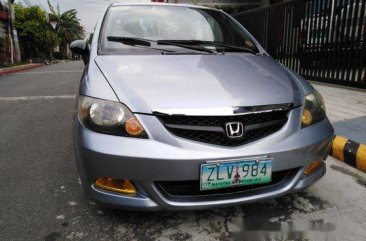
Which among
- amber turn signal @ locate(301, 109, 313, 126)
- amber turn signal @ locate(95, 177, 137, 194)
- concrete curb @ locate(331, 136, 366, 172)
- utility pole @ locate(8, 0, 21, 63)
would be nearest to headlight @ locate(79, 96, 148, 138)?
amber turn signal @ locate(95, 177, 137, 194)

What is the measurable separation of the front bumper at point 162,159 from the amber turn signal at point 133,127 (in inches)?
1.2

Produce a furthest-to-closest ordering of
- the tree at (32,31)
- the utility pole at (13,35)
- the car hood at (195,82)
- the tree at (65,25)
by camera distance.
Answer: the tree at (65,25) → the tree at (32,31) → the utility pole at (13,35) → the car hood at (195,82)

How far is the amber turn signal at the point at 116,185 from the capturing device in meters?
1.87

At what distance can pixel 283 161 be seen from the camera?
6.31ft

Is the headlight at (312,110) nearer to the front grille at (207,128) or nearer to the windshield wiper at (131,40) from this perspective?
the front grille at (207,128)

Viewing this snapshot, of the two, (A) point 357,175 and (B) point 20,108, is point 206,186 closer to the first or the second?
(A) point 357,175

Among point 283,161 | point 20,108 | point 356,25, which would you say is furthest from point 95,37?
point 356,25

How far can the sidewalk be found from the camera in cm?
361

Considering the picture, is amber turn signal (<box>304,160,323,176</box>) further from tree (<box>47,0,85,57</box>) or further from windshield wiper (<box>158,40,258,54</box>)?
tree (<box>47,0,85,57</box>)

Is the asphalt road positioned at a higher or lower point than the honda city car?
lower

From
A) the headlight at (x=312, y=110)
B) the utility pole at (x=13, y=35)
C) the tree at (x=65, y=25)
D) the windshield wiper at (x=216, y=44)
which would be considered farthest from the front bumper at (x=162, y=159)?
the tree at (x=65, y=25)

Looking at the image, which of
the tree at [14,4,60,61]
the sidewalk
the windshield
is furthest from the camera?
the tree at [14,4,60,61]

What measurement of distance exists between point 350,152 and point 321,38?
4327 millimetres

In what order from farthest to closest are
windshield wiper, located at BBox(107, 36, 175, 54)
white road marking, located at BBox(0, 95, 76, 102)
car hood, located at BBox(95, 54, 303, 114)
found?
white road marking, located at BBox(0, 95, 76, 102) < windshield wiper, located at BBox(107, 36, 175, 54) < car hood, located at BBox(95, 54, 303, 114)
